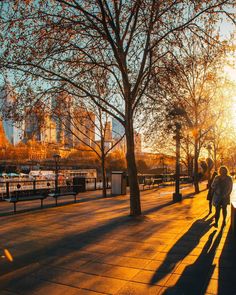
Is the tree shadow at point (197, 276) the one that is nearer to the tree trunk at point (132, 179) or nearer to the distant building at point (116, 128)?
the tree trunk at point (132, 179)

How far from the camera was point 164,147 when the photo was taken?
52188 millimetres

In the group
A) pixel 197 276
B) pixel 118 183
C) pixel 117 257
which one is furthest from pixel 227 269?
pixel 118 183

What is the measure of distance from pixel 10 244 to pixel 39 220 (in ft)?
10.8

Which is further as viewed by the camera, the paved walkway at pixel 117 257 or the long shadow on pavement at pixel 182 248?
the long shadow on pavement at pixel 182 248

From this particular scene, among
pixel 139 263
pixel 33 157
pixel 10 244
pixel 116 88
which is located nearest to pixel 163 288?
pixel 139 263

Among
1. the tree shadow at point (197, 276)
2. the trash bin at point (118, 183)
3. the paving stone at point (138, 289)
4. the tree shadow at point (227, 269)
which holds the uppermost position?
the trash bin at point (118, 183)

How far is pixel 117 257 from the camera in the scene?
612 centimetres

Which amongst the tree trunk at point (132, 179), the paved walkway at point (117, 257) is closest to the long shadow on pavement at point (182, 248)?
the paved walkway at point (117, 257)

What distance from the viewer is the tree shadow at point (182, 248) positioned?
527 cm

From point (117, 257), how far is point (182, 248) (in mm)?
1466

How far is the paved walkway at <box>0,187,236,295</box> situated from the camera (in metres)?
4.64

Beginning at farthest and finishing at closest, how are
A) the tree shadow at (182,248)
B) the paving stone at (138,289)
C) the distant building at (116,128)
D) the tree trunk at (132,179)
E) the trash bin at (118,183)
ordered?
the distant building at (116,128)
the trash bin at (118,183)
the tree trunk at (132,179)
the tree shadow at (182,248)
the paving stone at (138,289)

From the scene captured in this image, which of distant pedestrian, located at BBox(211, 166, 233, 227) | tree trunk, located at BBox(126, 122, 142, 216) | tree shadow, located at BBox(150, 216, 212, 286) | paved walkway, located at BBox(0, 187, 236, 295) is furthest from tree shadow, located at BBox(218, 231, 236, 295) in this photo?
tree trunk, located at BBox(126, 122, 142, 216)

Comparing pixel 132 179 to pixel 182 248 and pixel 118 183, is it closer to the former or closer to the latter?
pixel 182 248
